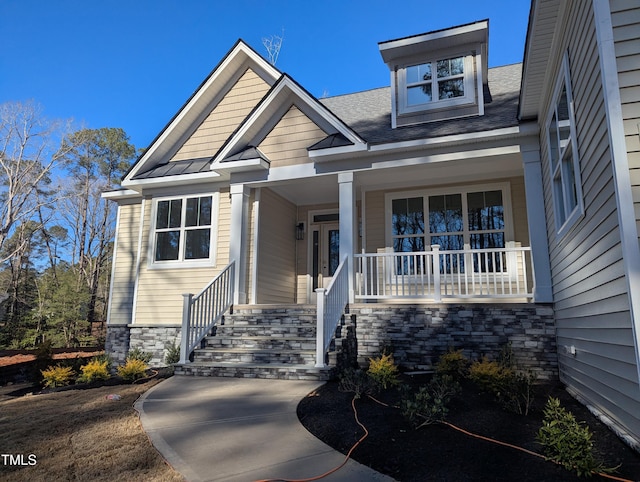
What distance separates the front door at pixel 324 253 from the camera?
1012 centimetres

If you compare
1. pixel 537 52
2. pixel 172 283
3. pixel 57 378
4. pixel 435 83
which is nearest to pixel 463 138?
pixel 537 52

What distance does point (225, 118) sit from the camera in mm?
10023

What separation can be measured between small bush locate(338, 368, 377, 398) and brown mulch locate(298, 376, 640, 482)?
0.43ft

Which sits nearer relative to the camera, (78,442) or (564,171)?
(78,442)

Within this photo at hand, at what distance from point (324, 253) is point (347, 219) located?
2.51 m

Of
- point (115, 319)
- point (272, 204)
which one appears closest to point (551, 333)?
point (272, 204)

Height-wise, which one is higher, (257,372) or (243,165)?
(243,165)

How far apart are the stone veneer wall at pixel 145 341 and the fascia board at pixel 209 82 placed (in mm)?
3507

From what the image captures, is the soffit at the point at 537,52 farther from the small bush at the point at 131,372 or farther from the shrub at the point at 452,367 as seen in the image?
the small bush at the point at 131,372

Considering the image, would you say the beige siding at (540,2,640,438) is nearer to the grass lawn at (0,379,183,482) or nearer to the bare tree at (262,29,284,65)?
the grass lawn at (0,379,183,482)

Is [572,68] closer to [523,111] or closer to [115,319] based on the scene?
[523,111]

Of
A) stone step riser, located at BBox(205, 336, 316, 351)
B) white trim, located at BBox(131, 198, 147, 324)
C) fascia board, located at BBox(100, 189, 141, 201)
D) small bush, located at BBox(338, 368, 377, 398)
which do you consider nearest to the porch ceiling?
white trim, located at BBox(131, 198, 147, 324)

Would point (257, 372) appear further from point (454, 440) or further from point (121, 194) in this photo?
point (121, 194)

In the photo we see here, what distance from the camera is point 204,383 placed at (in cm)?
598
